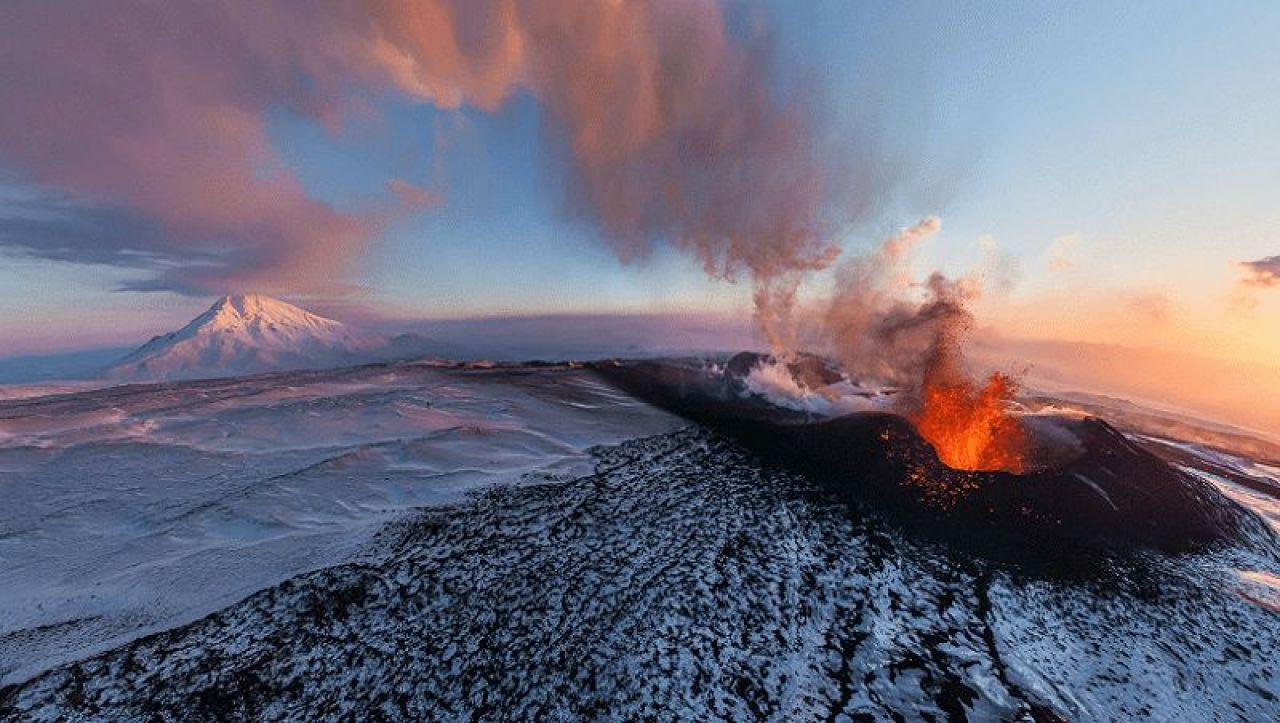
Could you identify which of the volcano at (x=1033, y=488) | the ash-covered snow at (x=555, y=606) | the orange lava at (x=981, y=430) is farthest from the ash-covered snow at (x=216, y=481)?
the orange lava at (x=981, y=430)

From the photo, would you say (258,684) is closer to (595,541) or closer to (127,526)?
(595,541)

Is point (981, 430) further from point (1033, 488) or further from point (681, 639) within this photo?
point (681, 639)

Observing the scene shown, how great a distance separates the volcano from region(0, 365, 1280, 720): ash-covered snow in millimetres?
1789

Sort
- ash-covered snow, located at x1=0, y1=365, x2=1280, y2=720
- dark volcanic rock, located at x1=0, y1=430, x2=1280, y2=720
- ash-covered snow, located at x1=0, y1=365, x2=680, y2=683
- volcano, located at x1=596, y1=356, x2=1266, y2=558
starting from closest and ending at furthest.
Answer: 1. dark volcanic rock, located at x1=0, y1=430, x2=1280, y2=720
2. ash-covered snow, located at x1=0, y1=365, x2=1280, y2=720
3. ash-covered snow, located at x1=0, y1=365, x2=680, y2=683
4. volcano, located at x1=596, y1=356, x2=1266, y2=558

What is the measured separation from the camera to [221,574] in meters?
15.5

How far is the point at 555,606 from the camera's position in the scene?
14445 mm

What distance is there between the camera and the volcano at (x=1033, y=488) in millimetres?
20297

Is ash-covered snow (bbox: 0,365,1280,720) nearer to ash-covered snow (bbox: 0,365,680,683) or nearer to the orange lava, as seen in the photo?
ash-covered snow (bbox: 0,365,680,683)

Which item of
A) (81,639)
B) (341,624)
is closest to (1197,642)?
(341,624)

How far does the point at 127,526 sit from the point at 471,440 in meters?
15.6

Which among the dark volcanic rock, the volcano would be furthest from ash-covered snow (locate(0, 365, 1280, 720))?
the volcano

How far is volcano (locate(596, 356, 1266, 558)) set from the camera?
20297 millimetres

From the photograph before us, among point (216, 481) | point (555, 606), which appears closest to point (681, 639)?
point (555, 606)

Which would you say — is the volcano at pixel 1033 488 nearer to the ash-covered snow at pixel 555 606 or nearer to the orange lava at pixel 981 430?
the orange lava at pixel 981 430
